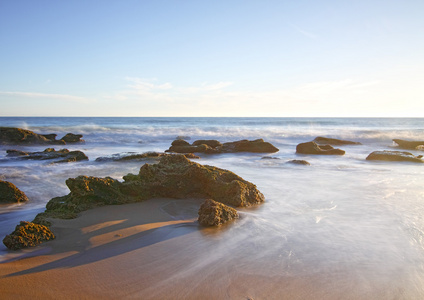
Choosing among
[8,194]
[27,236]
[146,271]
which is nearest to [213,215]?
[146,271]

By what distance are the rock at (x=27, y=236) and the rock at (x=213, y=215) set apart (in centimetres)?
175

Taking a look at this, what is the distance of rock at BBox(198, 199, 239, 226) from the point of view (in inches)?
159

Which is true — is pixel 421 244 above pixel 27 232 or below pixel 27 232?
below

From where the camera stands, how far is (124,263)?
9.81ft

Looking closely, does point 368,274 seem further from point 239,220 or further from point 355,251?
point 239,220

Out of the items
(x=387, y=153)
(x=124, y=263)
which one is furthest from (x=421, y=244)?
(x=387, y=153)

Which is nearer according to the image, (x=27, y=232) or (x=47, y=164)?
(x=27, y=232)

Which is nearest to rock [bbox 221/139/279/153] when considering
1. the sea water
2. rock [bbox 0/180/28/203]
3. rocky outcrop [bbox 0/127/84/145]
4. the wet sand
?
the sea water

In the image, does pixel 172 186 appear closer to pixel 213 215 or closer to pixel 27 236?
pixel 213 215

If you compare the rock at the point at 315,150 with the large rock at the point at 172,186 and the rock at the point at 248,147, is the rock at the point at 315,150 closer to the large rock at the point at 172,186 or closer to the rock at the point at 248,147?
the rock at the point at 248,147

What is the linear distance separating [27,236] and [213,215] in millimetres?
2081

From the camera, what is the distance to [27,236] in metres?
3.26

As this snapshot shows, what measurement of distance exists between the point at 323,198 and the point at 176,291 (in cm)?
386

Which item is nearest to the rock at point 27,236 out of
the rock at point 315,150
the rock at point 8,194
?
the rock at point 8,194
